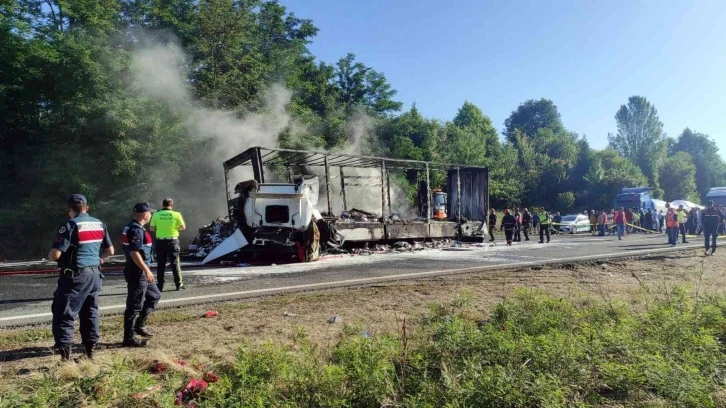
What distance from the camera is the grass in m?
3.07

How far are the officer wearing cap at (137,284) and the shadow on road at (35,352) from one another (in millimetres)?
173

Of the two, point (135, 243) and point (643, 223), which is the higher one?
point (135, 243)

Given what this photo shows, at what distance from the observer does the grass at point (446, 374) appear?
3074mm

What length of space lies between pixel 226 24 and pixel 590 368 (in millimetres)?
24958

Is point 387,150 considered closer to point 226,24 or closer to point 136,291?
point 226,24

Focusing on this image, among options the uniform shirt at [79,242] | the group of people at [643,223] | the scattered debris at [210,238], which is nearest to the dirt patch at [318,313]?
the uniform shirt at [79,242]

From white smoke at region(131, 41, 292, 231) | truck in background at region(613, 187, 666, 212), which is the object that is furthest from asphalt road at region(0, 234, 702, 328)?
truck in background at region(613, 187, 666, 212)

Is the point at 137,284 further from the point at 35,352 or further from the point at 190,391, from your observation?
the point at 190,391

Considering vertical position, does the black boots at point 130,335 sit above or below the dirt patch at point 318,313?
above

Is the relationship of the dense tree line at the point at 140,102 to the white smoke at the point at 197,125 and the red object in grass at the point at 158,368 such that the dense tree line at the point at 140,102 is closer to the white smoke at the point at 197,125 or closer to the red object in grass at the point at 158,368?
the white smoke at the point at 197,125

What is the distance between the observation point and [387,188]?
1773 cm

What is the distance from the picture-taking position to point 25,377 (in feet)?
11.5

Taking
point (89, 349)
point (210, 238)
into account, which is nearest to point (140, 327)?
point (89, 349)

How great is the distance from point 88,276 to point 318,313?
2.72 m
